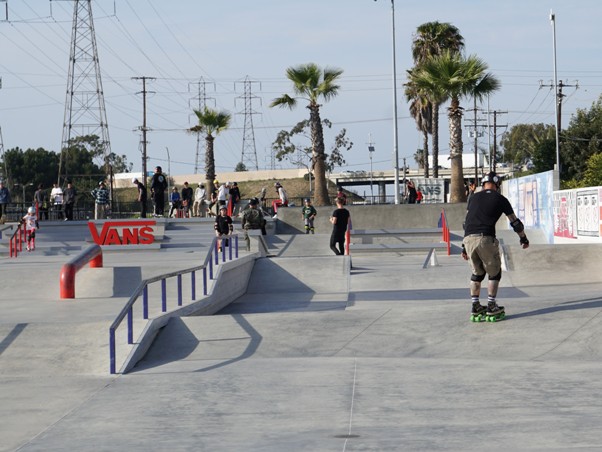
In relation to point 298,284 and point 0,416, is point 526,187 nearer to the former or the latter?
point 298,284

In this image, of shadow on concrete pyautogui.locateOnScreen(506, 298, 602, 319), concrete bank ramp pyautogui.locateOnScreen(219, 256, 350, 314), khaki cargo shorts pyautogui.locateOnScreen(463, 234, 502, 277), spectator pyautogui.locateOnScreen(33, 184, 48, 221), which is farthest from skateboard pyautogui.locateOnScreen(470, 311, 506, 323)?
spectator pyautogui.locateOnScreen(33, 184, 48, 221)

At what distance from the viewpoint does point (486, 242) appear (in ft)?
40.1

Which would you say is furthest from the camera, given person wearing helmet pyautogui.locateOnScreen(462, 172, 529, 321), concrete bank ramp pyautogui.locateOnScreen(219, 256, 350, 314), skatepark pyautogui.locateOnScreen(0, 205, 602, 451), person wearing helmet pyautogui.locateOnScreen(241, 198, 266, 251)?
person wearing helmet pyautogui.locateOnScreen(241, 198, 266, 251)

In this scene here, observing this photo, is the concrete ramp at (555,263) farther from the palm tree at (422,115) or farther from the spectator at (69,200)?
the palm tree at (422,115)

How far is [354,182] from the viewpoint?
138250 mm

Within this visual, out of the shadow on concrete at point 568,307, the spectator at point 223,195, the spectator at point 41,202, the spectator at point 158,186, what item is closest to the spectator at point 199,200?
the spectator at point 223,195

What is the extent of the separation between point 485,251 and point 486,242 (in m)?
0.11

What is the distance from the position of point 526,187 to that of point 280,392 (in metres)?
27.5

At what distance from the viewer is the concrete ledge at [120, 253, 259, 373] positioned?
36.9 feet

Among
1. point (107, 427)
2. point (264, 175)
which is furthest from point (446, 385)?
point (264, 175)

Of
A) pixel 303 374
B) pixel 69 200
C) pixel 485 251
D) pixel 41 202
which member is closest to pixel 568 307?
pixel 485 251

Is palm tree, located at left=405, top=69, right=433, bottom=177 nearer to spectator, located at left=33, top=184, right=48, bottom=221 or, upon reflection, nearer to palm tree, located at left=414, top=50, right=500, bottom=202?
palm tree, located at left=414, top=50, right=500, bottom=202

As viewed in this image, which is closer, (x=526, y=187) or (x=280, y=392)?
(x=280, y=392)

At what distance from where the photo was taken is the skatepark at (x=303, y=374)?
7.29 metres
